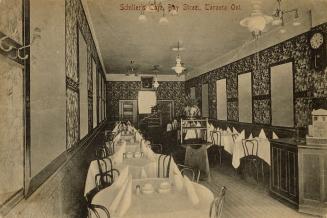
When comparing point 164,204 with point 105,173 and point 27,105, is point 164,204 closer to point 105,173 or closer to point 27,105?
point 27,105

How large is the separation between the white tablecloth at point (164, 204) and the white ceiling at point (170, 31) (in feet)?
10.1

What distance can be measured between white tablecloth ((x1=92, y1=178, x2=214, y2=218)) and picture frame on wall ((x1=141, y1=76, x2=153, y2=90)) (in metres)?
11.5

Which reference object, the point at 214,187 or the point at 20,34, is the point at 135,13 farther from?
the point at 20,34

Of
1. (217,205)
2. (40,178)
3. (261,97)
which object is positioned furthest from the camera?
(261,97)

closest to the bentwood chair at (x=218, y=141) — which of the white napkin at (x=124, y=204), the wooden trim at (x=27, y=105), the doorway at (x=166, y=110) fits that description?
the white napkin at (x=124, y=204)

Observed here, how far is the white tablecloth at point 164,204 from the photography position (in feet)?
6.58

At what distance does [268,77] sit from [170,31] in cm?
259

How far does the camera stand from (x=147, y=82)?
547 inches

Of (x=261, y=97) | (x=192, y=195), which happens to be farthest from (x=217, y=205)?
(x=261, y=97)

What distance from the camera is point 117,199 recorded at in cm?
206

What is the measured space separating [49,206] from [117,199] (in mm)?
472

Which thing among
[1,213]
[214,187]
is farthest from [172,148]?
[1,213]

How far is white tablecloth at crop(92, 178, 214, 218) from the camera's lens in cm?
201

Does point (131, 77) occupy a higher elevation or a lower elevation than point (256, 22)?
higher
